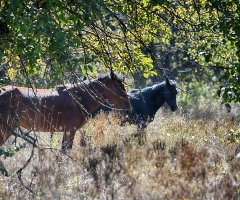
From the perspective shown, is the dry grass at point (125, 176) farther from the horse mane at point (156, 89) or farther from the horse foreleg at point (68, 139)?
the horse mane at point (156, 89)

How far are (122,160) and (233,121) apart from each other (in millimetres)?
4280

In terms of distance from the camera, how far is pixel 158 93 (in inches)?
337

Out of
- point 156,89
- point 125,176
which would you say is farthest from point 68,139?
point 156,89

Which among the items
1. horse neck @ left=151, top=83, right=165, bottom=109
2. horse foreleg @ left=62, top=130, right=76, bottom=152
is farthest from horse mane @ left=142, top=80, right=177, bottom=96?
horse foreleg @ left=62, top=130, right=76, bottom=152

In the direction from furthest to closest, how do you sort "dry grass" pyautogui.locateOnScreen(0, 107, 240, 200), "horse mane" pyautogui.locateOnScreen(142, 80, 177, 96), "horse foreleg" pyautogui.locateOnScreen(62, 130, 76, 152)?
"horse mane" pyautogui.locateOnScreen(142, 80, 177, 96)
"horse foreleg" pyautogui.locateOnScreen(62, 130, 76, 152)
"dry grass" pyautogui.locateOnScreen(0, 107, 240, 200)

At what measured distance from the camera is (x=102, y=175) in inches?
162

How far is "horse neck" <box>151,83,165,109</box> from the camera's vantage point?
849 centimetres

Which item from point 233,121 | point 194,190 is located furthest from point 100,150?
point 233,121

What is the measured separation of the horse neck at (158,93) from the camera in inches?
334

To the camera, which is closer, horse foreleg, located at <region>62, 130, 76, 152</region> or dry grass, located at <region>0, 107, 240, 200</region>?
dry grass, located at <region>0, 107, 240, 200</region>

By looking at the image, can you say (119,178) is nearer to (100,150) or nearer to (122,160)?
(122,160)

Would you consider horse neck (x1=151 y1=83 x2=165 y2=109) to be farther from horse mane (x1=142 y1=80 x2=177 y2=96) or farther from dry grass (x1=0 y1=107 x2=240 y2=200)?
dry grass (x1=0 y1=107 x2=240 y2=200)

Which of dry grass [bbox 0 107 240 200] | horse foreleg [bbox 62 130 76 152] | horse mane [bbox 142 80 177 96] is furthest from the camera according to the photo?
horse mane [bbox 142 80 177 96]

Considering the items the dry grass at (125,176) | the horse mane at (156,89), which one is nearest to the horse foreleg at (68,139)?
the dry grass at (125,176)
